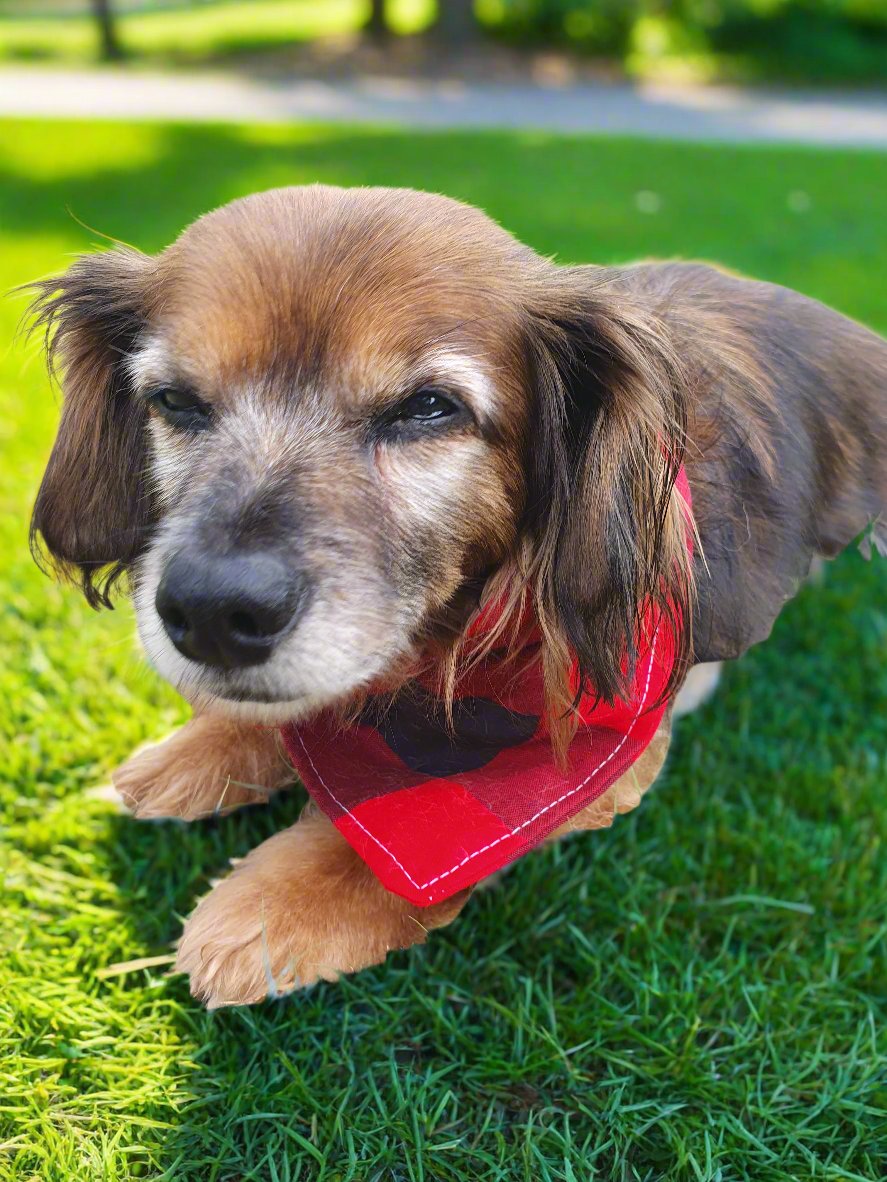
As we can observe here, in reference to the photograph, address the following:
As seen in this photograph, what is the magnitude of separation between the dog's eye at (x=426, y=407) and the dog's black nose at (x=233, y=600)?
1.40 ft

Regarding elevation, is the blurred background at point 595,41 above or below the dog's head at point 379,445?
below

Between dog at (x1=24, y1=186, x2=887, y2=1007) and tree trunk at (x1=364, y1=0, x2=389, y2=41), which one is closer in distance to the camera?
dog at (x1=24, y1=186, x2=887, y2=1007)

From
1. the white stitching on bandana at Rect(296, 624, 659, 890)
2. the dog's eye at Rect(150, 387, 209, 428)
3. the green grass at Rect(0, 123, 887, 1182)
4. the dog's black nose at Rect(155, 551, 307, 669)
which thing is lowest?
the green grass at Rect(0, 123, 887, 1182)

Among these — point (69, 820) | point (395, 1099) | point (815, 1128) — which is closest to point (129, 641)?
point (69, 820)

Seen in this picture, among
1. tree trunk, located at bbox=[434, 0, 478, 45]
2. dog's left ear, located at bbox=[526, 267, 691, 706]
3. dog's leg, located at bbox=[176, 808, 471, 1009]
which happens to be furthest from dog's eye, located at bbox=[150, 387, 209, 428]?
tree trunk, located at bbox=[434, 0, 478, 45]

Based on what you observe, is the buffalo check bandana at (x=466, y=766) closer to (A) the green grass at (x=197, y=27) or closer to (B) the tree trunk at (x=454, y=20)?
(B) the tree trunk at (x=454, y=20)

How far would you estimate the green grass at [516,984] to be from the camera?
208 cm

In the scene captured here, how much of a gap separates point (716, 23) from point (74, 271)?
2087cm

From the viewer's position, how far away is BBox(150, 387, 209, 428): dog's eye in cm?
208

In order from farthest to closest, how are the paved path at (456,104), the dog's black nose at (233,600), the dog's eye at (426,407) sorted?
the paved path at (456,104)
the dog's eye at (426,407)
the dog's black nose at (233,600)

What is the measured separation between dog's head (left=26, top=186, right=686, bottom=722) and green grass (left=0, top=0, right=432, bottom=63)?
771 inches

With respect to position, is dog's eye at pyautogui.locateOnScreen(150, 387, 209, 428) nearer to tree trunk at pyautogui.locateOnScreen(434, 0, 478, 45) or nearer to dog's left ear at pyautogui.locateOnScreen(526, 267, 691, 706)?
dog's left ear at pyautogui.locateOnScreen(526, 267, 691, 706)

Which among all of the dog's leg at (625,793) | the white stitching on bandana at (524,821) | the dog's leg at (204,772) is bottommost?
the dog's leg at (204,772)

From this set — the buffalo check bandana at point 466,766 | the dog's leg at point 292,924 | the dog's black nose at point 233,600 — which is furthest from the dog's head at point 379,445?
the dog's leg at point 292,924
